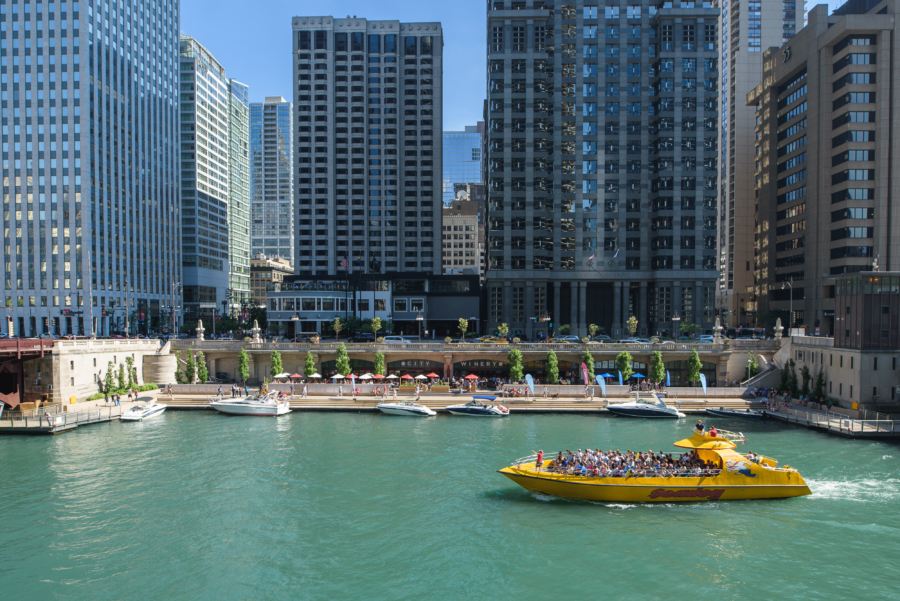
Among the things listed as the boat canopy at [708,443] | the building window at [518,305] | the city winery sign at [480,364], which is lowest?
the boat canopy at [708,443]

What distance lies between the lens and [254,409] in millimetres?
62594

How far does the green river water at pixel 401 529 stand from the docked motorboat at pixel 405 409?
11830 mm

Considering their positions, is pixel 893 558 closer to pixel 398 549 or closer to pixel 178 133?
pixel 398 549

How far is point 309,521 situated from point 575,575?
15.6 m

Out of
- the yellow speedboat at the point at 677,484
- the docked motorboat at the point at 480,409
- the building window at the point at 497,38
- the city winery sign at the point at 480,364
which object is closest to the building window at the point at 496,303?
the city winery sign at the point at 480,364

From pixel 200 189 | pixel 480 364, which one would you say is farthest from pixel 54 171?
pixel 480 364

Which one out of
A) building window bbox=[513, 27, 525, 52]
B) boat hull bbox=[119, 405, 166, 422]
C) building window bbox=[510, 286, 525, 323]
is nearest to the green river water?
boat hull bbox=[119, 405, 166, 422]

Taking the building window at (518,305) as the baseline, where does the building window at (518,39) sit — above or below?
above

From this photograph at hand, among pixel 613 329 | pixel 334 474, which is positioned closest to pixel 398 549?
pixel 334 474

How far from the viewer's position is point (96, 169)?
4857 inches

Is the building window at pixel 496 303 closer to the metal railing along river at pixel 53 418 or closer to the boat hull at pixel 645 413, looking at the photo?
the boat hull at pixel 645 413

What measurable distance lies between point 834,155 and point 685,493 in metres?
94.5

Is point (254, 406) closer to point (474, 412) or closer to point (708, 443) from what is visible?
point (474, 412)

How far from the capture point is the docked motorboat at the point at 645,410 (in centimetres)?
6047
